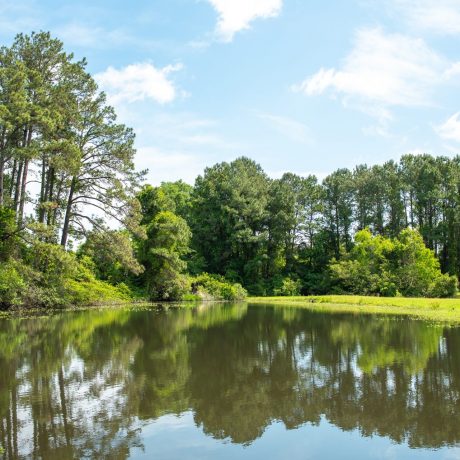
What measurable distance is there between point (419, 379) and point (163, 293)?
38.8 m

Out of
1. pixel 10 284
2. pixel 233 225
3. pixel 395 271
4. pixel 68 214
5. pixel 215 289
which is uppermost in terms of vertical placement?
pixel 233 225

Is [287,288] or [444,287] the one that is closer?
[444,287]

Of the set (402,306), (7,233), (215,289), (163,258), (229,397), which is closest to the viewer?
(229,397)

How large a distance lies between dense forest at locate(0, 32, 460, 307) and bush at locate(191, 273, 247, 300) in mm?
257

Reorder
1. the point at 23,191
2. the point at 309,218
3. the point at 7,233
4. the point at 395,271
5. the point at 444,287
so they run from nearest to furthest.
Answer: the point at 7,233 → the point at 23,191 → the point at 444,287 → the point at 395,271 → the point at 309,218

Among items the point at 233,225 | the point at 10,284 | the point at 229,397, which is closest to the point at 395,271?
the point at 233,225

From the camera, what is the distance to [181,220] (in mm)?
49562

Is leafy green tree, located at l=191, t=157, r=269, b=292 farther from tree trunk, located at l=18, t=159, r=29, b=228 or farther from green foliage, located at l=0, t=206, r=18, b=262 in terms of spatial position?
green foliage, located at l=0, t=206, r=18, b=262

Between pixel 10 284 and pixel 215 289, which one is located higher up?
pixel 215 289

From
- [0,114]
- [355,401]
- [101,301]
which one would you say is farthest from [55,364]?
[101,301]

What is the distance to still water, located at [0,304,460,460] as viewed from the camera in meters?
7.80

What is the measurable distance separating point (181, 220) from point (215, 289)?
10.9 metres

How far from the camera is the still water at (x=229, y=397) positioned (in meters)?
7.80

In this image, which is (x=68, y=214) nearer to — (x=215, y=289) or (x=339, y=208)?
(x=215, y=289)
